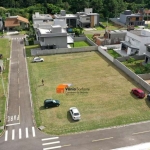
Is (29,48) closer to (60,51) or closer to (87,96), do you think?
(60,51)

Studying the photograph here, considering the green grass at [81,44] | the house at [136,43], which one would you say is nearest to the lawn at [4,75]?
the green grass at [81,44]

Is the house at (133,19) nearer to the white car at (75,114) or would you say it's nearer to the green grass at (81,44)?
the green grass at (81,44)

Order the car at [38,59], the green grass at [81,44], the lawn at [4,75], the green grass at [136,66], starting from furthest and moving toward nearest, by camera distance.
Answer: the green grass at [81,44] < the car at [38,59] < the green grass at [136,66] < the lawn at [4,75]

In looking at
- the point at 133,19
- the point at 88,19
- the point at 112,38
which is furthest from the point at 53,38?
the point at 133,19

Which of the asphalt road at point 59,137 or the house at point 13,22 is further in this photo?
the house at point 13,22

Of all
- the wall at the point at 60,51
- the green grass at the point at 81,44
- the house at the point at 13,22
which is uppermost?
the house at the point at 13,22

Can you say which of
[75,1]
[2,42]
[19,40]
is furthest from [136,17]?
[2,42]

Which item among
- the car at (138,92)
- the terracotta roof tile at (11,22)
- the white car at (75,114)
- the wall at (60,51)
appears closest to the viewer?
the white car at (75,114)
